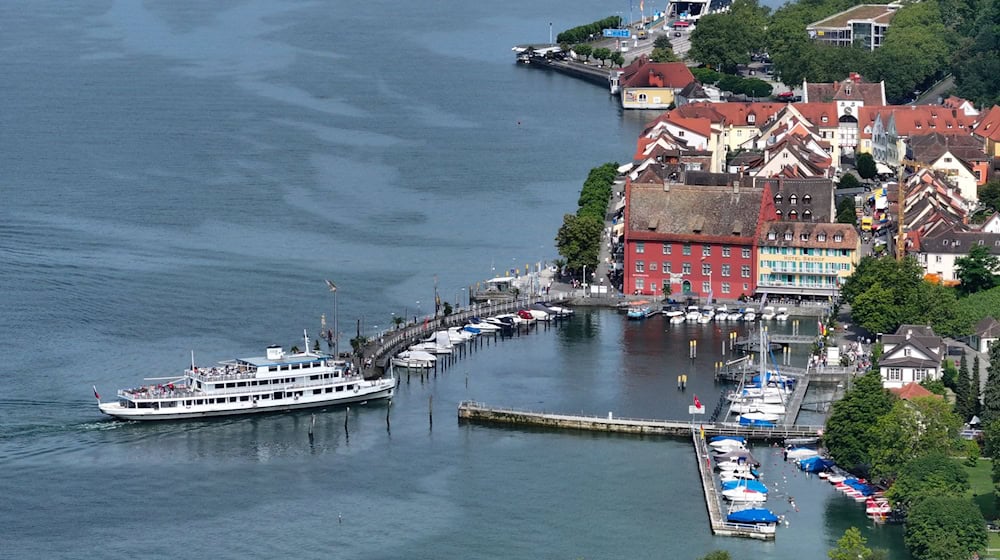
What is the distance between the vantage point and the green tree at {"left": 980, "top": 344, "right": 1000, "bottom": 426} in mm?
65875

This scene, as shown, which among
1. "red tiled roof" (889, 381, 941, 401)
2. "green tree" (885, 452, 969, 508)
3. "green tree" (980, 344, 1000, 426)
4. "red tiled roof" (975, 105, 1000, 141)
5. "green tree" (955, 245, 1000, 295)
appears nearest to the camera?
"green tree" (885, 452, 969, 508)

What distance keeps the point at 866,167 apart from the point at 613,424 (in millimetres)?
41977

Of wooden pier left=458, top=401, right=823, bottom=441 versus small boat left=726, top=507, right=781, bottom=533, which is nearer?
small boat left=726, top=507, right=781, bottom=533

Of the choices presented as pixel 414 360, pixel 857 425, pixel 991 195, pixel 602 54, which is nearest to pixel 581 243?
pixel 414 360

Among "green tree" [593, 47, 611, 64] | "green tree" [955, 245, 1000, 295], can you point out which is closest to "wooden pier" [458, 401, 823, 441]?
"green tree" [955, 245, 1000, 295]

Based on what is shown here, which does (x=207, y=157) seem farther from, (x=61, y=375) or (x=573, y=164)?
(x=61, y=375)

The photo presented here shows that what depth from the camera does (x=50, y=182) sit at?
11006 centimetres

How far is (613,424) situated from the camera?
70.2 metres

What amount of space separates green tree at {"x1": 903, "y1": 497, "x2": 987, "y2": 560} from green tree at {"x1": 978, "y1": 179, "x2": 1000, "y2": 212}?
41012 millimetres

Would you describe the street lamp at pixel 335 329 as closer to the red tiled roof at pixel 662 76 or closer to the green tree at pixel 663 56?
the red tiled roof at pixel 662 76

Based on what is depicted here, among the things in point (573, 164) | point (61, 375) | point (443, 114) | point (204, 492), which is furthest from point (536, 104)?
point (204, 492)

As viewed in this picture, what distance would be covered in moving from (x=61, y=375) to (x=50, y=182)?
36.4 m

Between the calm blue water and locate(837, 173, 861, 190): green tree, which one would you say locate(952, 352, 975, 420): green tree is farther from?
locate(837, 173, 861, 190): green tree

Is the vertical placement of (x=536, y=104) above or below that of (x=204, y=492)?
above
